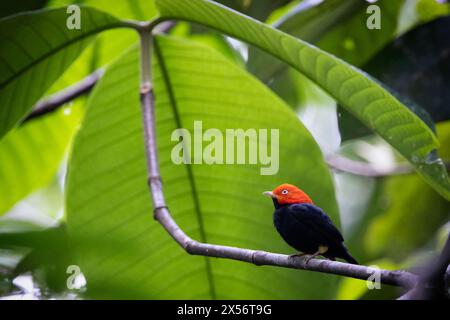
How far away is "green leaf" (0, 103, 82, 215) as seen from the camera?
1866 mm

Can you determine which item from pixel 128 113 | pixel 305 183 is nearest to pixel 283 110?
pixel 305 183

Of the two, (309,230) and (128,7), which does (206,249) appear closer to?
(309,230)

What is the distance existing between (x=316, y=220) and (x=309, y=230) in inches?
1.2

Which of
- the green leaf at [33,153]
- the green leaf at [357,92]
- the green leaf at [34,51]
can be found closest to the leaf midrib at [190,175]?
the green leaf at [34,51]

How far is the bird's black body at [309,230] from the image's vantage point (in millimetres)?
1235

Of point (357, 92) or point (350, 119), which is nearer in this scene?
point (357, 92)

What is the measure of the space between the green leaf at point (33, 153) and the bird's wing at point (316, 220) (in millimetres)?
890

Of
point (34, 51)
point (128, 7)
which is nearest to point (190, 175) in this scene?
point (34, 51)

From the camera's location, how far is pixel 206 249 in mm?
1117

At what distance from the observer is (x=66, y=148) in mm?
1999

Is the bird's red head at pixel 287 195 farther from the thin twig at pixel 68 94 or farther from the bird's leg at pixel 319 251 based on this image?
the thin twig at pixel 68 94

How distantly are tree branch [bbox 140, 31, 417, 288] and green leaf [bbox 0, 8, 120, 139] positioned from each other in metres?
0.14

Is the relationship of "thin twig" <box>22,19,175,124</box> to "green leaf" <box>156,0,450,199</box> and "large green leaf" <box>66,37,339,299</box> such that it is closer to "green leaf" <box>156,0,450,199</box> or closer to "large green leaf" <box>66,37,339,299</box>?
"large green leaf" <box>66,37,339,299</box>

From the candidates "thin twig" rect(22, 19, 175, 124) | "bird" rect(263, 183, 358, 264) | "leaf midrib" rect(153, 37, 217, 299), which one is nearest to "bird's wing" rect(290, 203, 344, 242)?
"bird" rect(263, 183, 358, 264)
